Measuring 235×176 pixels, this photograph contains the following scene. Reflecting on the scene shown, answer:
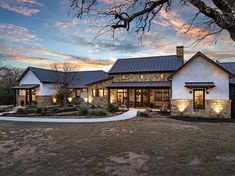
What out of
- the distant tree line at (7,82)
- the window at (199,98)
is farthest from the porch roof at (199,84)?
the distant tree line at (7,82)

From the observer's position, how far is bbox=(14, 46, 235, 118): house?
17562mm

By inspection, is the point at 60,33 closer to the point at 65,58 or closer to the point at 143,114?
the point at 143,114

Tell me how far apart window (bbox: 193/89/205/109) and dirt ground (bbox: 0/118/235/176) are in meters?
7.13

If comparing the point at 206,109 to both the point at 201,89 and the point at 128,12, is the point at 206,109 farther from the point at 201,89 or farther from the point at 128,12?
the point at 128,12

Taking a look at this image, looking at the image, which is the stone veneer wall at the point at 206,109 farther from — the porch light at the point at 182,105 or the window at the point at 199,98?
the window at the point at 199,98

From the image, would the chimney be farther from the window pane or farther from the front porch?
the window pane

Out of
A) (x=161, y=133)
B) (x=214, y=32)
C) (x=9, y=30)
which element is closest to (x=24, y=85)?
(x=9, y=30)

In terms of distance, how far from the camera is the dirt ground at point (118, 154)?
19.8ft

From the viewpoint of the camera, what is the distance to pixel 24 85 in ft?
102

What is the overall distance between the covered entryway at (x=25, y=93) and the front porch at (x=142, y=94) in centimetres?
1154

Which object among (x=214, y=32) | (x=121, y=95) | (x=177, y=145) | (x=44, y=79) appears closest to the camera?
(x=214, y=32)

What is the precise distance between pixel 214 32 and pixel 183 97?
45.2 ft

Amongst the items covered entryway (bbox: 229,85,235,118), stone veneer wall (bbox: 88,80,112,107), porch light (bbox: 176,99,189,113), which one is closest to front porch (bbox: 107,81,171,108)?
stone veneer wall (bbox: 88,80,112,107)

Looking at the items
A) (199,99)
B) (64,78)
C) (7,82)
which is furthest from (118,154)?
(7,82)
